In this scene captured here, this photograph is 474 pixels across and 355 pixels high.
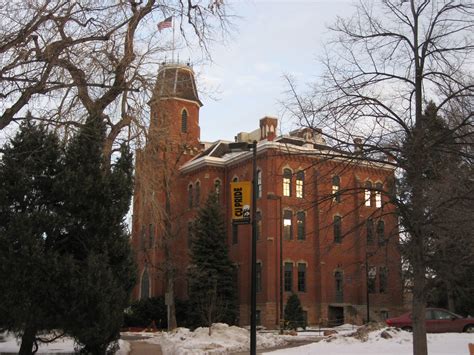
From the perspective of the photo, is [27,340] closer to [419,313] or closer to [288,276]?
[419,313]

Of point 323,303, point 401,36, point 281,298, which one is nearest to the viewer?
point 401,36

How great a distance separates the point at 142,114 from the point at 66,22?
427cm

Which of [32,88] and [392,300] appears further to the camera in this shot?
[392,300]

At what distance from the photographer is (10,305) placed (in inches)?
535

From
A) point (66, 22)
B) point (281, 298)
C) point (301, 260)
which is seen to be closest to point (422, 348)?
point (66, 22)

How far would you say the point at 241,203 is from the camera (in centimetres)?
1853

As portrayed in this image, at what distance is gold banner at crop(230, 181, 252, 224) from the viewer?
18.1 meters

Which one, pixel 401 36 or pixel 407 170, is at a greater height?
pixel 401 36

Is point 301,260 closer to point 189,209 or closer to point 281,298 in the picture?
point 281,298

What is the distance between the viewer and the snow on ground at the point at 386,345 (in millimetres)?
18578

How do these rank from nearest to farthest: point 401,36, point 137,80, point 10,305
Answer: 1. point 401,36
2. point 10,305
3. point 137,80

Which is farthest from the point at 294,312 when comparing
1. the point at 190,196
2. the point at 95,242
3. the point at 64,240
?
the point at 64,240

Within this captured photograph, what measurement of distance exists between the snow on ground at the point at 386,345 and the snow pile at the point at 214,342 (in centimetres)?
430

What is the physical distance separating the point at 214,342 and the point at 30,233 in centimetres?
1409
